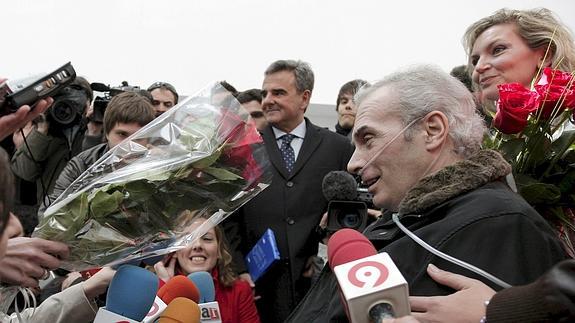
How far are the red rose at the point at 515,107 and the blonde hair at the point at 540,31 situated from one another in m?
0.40

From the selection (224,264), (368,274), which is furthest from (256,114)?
(368,274)

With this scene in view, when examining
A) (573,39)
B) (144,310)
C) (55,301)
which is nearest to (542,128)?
(573,39)

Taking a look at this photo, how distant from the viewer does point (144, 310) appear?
1.88 metres

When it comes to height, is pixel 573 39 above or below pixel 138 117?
above

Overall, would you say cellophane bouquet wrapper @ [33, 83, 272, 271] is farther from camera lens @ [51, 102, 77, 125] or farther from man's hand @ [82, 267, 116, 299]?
camera lens @ [51, 102, 77, 125]

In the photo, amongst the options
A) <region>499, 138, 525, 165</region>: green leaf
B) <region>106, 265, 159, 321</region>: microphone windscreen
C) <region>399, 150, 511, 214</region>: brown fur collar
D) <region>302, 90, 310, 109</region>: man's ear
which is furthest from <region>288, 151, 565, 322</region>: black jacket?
<region>302, 90, 310, 109</region>: man's ear

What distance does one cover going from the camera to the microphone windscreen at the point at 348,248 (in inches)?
57.9

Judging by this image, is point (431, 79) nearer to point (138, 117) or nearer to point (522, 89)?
point (522, 89)

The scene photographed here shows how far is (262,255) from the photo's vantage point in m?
3.48

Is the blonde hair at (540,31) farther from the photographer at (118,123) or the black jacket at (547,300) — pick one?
the photographer at (118,123)

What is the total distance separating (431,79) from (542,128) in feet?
1.33

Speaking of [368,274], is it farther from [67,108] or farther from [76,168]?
[67,108]

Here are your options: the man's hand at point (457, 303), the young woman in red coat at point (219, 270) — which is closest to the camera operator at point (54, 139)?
the young woman in red coat at point (219, 270)

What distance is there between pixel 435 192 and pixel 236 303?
1857 mm
